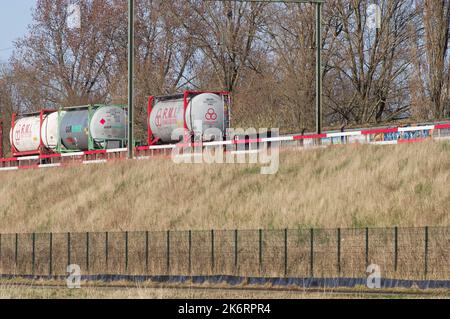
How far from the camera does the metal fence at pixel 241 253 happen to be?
2839cm

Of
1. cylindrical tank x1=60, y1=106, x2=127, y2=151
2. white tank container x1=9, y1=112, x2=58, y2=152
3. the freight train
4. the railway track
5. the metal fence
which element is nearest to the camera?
the metal fence

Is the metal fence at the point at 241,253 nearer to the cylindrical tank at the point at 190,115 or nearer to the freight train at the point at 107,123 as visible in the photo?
the cylindrical tank at the point at 190,115

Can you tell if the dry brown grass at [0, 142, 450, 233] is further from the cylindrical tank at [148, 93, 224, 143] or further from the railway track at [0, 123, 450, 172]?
the cylindrical tank at [148, 93, 224, 143]

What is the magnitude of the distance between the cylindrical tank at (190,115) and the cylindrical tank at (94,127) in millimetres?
3512

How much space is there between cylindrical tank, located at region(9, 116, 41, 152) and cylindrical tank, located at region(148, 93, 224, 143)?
30.8ft

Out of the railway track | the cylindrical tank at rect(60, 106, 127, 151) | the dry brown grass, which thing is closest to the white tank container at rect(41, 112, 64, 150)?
the cylindrical tank at rect(60, 106, 127, 151)

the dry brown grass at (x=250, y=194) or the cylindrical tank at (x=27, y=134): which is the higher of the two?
the cylindrical tank at (x=27, y=134)

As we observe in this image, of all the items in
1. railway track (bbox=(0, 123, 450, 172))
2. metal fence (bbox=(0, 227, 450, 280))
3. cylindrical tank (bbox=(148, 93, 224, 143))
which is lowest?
metal fence (bbox=(0, 227, 450, 280))

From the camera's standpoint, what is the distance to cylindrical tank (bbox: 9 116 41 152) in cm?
5744

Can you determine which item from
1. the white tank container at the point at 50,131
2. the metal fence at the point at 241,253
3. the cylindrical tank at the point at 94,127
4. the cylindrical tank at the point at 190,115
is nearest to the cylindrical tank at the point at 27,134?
the white tank container at the point at 50,131

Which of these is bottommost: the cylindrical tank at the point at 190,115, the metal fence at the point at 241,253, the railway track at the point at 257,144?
the metal fence at the point at 241,253

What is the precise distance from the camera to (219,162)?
4256 centimetres
